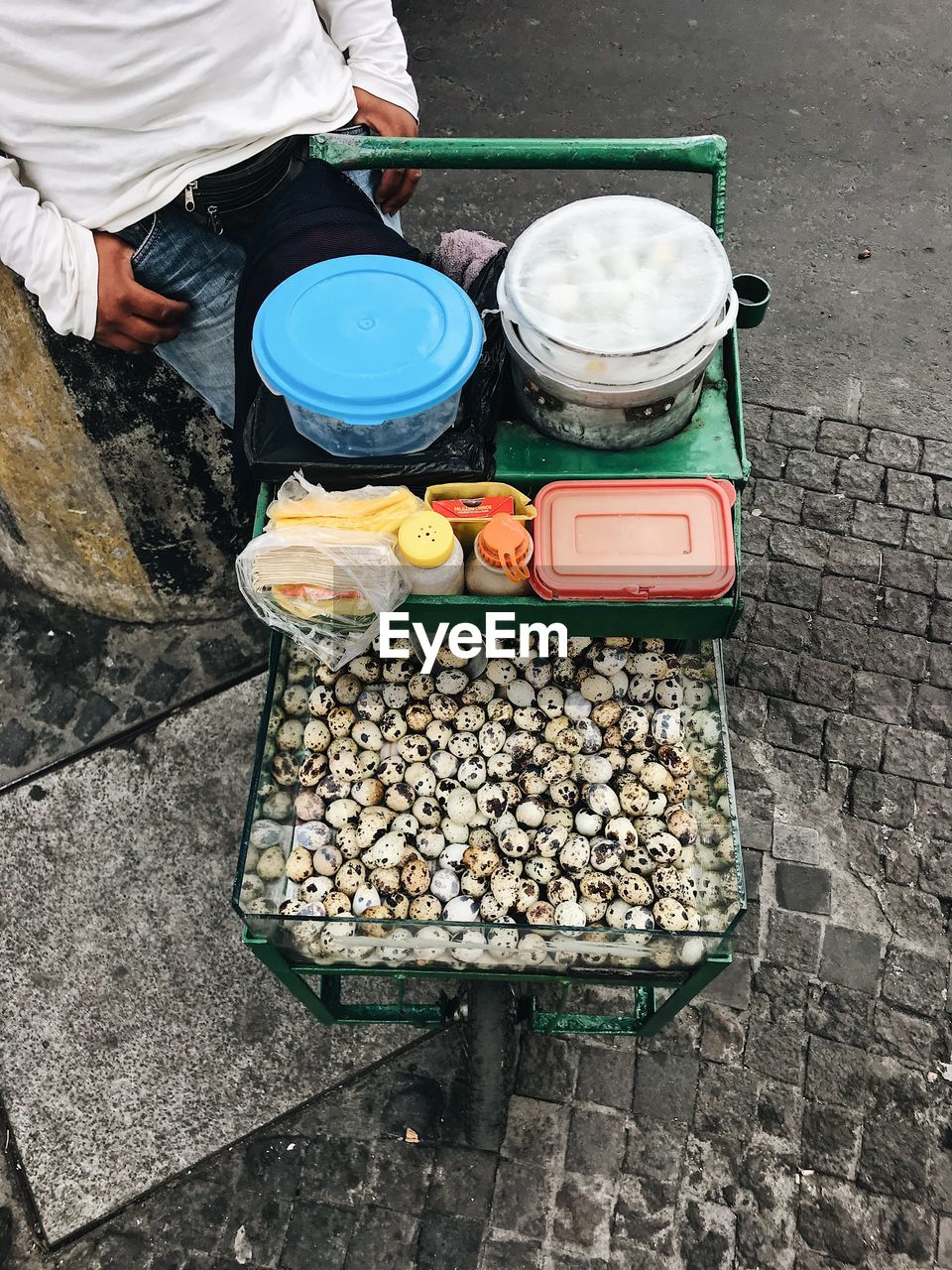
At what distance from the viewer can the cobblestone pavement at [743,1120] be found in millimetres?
3166

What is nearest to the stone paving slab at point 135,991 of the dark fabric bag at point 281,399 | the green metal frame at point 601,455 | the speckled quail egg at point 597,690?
the green metal frame at point 601,455

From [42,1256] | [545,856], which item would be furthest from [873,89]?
[42,1256]

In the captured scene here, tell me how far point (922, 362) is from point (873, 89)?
231 centimetres

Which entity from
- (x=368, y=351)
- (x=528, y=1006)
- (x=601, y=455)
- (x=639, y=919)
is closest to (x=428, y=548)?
(x=368, y=351)

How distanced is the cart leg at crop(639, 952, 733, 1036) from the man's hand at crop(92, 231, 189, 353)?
228 centimetres

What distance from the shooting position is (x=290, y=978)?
8.25 ft

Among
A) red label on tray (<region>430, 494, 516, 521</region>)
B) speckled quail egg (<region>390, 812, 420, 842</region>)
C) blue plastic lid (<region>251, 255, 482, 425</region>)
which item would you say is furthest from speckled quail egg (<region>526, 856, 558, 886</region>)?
blue plastic lid (<region>251, 255, 482, 425</region>)

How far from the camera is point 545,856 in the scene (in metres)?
2.55

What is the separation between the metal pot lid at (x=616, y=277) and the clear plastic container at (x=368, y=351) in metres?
0.18

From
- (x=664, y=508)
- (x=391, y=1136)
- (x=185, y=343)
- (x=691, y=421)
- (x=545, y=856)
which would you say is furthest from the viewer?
(x=391, y=1136)

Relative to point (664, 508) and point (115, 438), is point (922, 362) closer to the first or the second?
point (664, 508)

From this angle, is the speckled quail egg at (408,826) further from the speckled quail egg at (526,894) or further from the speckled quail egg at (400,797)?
the speckled quail egg at (526,894)

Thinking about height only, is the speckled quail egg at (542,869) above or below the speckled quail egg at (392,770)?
below

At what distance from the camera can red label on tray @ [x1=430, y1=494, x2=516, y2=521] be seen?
216cm
